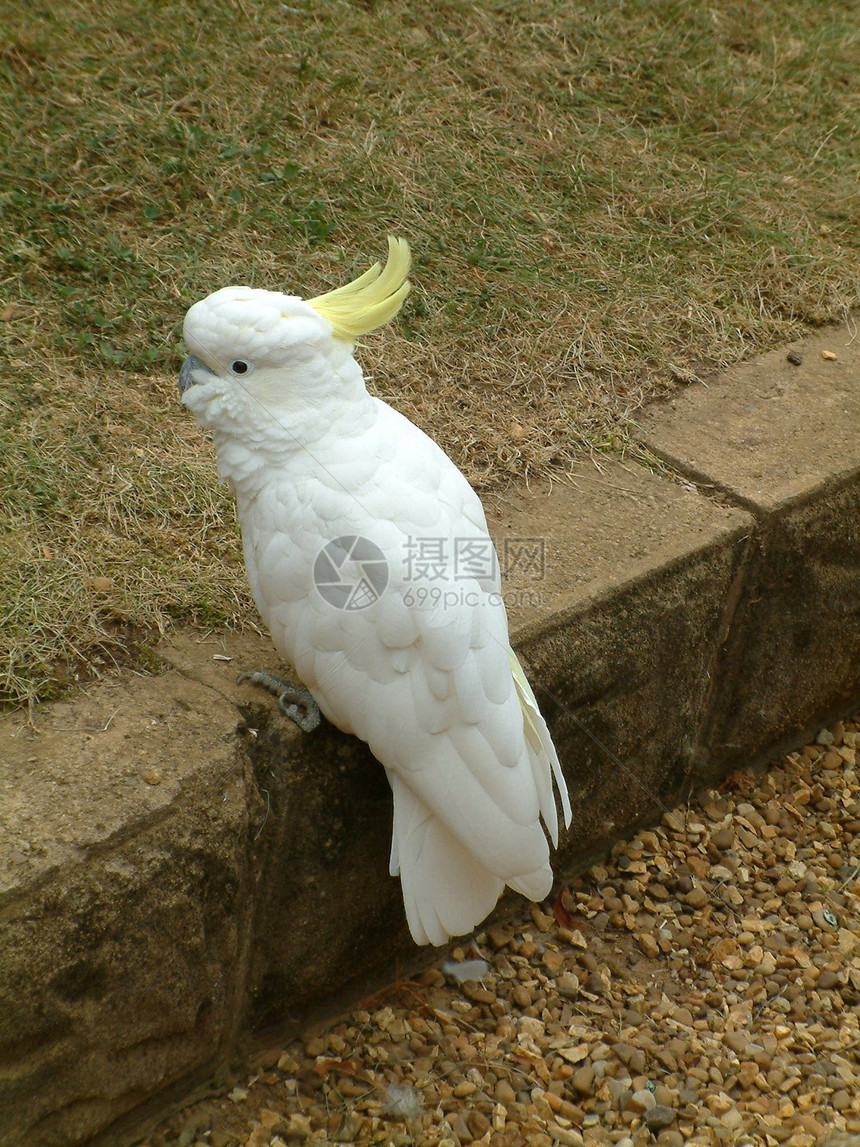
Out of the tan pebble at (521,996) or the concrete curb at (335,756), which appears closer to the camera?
the concrete curb at (335,756)

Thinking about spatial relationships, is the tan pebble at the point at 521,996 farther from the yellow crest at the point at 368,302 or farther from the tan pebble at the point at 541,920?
the yellow crest at the point at 368,302

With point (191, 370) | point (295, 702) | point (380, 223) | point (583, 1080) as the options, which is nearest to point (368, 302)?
Result: point (191, 370)

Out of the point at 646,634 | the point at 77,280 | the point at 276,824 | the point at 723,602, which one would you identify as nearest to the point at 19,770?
the point at 276,824

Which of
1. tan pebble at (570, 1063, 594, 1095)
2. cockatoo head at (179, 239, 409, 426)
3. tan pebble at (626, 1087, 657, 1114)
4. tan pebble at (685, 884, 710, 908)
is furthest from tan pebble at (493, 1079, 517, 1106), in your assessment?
cockatoo head at (179, 239, 409, 426)

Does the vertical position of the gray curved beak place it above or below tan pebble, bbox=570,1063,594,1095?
above

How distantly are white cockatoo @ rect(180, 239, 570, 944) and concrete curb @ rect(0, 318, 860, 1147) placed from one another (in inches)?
8.9

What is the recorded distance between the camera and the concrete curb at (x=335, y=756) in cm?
174

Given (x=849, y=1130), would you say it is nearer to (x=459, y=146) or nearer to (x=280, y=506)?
(x=280, y=506)

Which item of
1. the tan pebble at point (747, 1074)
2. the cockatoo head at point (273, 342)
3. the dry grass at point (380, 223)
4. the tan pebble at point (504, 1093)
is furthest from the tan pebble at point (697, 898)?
the cockatoo head at point (273, 342)

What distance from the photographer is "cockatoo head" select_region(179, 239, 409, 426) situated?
70.8 inches

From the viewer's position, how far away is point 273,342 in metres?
1.80

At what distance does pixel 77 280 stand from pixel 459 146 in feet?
4.75

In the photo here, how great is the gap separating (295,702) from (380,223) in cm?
199

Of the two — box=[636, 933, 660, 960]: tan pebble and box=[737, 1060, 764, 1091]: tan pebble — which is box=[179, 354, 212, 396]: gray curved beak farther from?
box=[737, 1060, 764, 1091]: tan pebble
